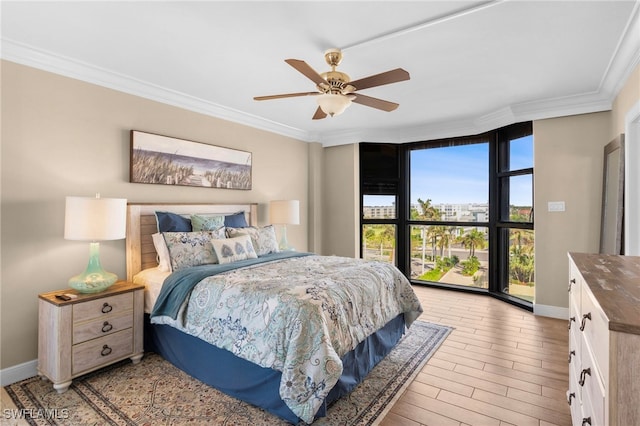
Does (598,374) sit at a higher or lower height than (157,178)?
lower

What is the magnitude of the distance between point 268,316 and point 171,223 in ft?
5.69

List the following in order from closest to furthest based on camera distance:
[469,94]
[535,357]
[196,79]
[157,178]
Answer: [535,357] < [196,79] < [157,178] < [469,94]

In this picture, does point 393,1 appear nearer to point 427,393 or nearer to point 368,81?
point 368,81

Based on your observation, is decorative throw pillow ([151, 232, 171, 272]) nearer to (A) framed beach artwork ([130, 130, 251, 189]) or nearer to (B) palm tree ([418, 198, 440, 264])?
(A) framed beach artwork ([130, 130, 251, 189])

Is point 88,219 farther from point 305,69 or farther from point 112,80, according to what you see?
point 305,69

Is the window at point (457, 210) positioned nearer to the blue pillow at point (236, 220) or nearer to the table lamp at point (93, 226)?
the blue pillow at point (236, 220)

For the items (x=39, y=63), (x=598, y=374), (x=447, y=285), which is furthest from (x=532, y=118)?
(x=39, y=63)

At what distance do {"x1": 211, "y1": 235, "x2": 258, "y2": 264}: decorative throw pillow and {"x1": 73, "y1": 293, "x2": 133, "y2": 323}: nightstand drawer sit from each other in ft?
2.60

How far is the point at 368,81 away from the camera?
225 cm

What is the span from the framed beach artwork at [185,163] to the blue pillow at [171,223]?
40 centimetres

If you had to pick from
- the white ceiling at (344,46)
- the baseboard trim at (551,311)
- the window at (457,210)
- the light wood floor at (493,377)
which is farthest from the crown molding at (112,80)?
the baseboard trim at (551,311)

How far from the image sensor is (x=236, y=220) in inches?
154

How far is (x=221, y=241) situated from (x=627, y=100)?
12.6 ft

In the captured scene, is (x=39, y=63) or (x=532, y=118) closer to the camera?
(x=39, y=63)
